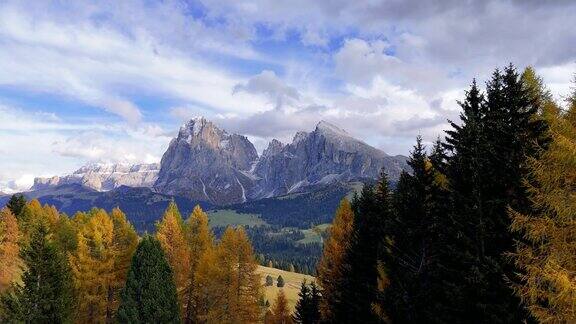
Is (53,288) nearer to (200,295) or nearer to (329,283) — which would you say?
(200,295)

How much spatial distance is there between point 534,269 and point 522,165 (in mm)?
4970

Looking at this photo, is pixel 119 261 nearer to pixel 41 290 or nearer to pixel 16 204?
pixel 41 290

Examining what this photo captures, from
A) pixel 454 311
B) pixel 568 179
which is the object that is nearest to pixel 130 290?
pixel 454 311

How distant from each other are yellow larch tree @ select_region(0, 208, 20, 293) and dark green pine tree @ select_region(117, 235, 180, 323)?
2260cm

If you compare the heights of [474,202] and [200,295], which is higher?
[474,202]

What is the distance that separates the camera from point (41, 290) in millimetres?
35031

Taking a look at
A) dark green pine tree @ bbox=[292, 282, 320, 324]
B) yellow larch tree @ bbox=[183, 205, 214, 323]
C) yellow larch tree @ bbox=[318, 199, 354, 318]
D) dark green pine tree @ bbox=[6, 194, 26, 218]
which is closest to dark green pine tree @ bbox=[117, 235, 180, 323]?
yellow larch tree @ bbox=[183, 205, 214, 323]

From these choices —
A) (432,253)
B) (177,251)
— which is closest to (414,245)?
(432,253)

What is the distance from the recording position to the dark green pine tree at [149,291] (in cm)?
4022

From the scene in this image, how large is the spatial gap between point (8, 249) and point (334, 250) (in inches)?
1626

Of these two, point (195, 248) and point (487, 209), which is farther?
point (195, 248)

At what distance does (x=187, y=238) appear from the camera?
56844 millimetres

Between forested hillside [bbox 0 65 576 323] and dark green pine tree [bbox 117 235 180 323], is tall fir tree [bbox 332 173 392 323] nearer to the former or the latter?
forested hillside [bbox 0 65 576 323]

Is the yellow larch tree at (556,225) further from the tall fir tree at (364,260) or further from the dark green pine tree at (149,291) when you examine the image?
the dark green pine tree at (149,291)
